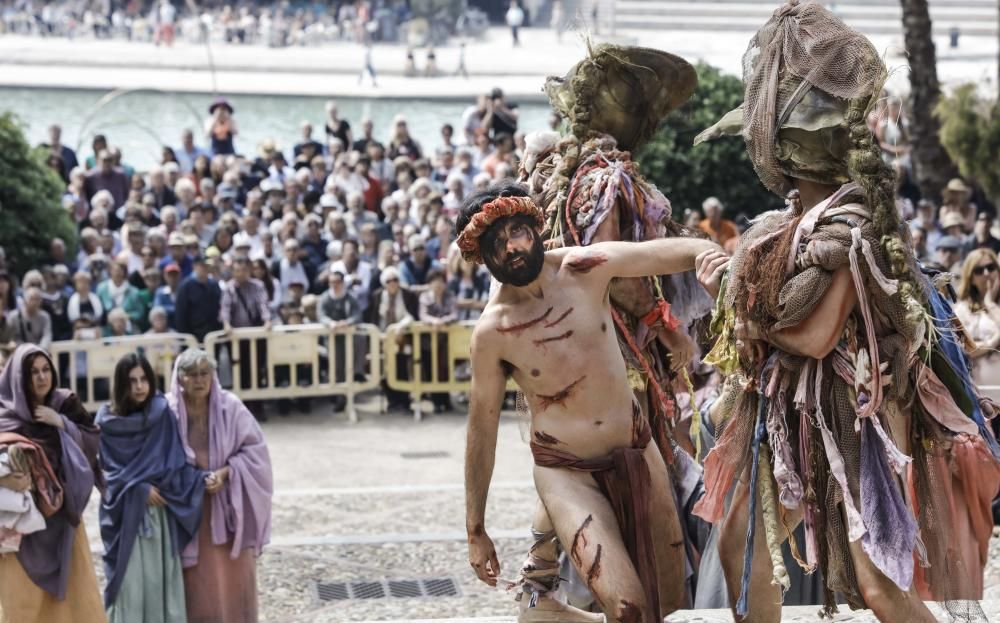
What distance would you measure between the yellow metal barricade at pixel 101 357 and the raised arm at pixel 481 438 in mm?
8534

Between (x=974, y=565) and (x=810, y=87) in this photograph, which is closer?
(x=810, y=87)

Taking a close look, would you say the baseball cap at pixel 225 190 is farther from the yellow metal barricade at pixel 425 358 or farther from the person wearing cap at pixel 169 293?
the yellow metal barricade at pixel 425 358

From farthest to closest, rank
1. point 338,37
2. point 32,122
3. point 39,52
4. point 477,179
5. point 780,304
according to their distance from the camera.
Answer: point 338,37
point 39,52
point 32,122
point 477,179
point 780,304

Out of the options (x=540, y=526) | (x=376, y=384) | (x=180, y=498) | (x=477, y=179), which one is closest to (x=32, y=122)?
(x=477, y=179)

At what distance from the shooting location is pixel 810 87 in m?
5.78

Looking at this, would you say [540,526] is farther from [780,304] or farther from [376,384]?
[376,384]

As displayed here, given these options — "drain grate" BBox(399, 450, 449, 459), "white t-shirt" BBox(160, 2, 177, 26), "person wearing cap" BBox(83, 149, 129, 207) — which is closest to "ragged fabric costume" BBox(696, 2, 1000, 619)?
"drain grate" BBox(399, 450, 449, 459)

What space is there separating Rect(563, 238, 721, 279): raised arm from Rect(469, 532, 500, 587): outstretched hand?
101 cm

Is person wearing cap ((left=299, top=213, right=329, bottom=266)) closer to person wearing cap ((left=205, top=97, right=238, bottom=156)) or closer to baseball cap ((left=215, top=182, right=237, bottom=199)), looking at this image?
baseball cap ((left=215, top=182, right=237, bottom=199))

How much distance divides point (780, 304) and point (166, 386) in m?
9.79

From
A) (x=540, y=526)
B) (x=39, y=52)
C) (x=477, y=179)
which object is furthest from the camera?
(x=39, y=52)

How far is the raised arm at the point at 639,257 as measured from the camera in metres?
6.15

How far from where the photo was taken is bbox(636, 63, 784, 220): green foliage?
1684cm

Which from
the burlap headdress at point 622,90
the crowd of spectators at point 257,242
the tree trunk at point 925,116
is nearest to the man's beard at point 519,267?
→ the burlap headdress at point 622,90
